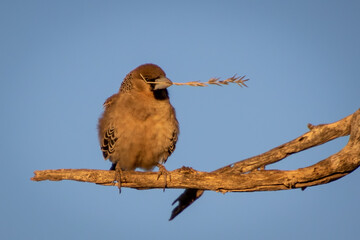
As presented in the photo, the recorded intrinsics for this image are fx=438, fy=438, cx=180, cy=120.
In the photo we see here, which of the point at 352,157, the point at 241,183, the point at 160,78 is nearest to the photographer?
the point at 352,157

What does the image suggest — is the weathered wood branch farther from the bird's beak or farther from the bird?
the bird's beak

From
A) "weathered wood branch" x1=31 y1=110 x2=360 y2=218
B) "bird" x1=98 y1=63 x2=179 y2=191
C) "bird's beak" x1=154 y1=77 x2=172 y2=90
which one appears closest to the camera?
"weathered wood branch" x1=31 y1=110 x2=360 y2=218

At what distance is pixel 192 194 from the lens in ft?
25.5

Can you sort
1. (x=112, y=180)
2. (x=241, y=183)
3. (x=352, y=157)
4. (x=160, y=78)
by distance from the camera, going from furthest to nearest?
→ 1. (x=160, y=78)
2. (x=112, y=180)
3. (x=241, y=183)
4. (x=352, y=157)

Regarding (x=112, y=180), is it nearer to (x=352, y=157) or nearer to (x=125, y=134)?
(x=125, y=134)

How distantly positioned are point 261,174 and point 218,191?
2.33ft

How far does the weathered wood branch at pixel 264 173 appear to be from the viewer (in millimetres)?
5992

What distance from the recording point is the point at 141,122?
757 centimetres

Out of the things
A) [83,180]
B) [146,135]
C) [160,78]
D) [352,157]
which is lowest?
[83,180]

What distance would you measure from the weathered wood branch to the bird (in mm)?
729

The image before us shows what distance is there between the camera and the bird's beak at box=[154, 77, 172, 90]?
7.23 meters

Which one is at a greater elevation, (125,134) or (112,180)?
(125,134)

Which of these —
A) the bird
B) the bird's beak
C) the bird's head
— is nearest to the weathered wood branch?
the bird

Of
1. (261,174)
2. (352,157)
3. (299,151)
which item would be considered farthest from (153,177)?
(352,157)
